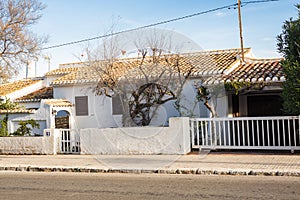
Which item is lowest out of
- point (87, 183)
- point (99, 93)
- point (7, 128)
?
point (87, 183)

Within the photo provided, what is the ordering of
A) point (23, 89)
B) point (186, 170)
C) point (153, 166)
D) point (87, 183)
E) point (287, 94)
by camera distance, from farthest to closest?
point (23, 89), point (287, 94), point (153, 166), point (186, 170), point (87, 183)

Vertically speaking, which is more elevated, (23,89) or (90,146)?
(23,89)

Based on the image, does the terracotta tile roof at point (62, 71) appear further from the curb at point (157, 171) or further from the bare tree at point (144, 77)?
the curb at point (157, 171)

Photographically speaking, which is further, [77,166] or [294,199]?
[77,166]

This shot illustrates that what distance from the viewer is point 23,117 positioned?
699 inches

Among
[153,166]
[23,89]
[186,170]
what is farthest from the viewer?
[23,89]

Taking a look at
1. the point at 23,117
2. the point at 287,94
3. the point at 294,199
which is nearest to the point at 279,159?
the point at 287,94

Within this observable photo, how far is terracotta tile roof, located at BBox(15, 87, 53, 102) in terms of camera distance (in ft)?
68.0

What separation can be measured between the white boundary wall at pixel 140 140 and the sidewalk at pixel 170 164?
41 centimetres

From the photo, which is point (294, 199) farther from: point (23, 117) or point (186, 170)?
point (23, 117)

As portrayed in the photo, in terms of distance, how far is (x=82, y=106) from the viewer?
18.7 metres

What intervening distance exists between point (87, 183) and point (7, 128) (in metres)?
9.56

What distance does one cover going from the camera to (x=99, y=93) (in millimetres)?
17422

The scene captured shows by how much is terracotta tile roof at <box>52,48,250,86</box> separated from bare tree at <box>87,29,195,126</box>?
210mm
